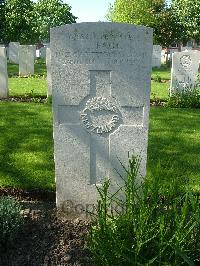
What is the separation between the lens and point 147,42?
326 cm

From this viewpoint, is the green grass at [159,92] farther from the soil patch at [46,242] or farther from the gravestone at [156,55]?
the gravestone at [156,55]

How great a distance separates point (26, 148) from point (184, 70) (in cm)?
608

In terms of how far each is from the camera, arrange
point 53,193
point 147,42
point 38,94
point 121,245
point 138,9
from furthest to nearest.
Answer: point 138,9, point 38,94, point 53,193, point 147,42, point 121,245

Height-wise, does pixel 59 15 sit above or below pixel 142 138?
above

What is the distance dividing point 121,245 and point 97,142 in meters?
1.34

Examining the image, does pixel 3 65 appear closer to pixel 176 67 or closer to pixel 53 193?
pixel 176 67

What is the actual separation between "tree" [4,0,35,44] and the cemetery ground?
2519 centimetres

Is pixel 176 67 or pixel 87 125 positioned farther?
pixel 176 67

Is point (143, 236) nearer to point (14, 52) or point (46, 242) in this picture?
point (46, 242)

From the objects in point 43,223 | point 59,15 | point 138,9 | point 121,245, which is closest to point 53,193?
point 43,223

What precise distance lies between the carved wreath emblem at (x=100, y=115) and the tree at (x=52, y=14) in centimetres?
5375

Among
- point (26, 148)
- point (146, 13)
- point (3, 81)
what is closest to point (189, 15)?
point (146, 13)

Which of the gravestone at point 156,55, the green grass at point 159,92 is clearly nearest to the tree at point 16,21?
the gravestone at point 156,55

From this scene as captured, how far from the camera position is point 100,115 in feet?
11.5
